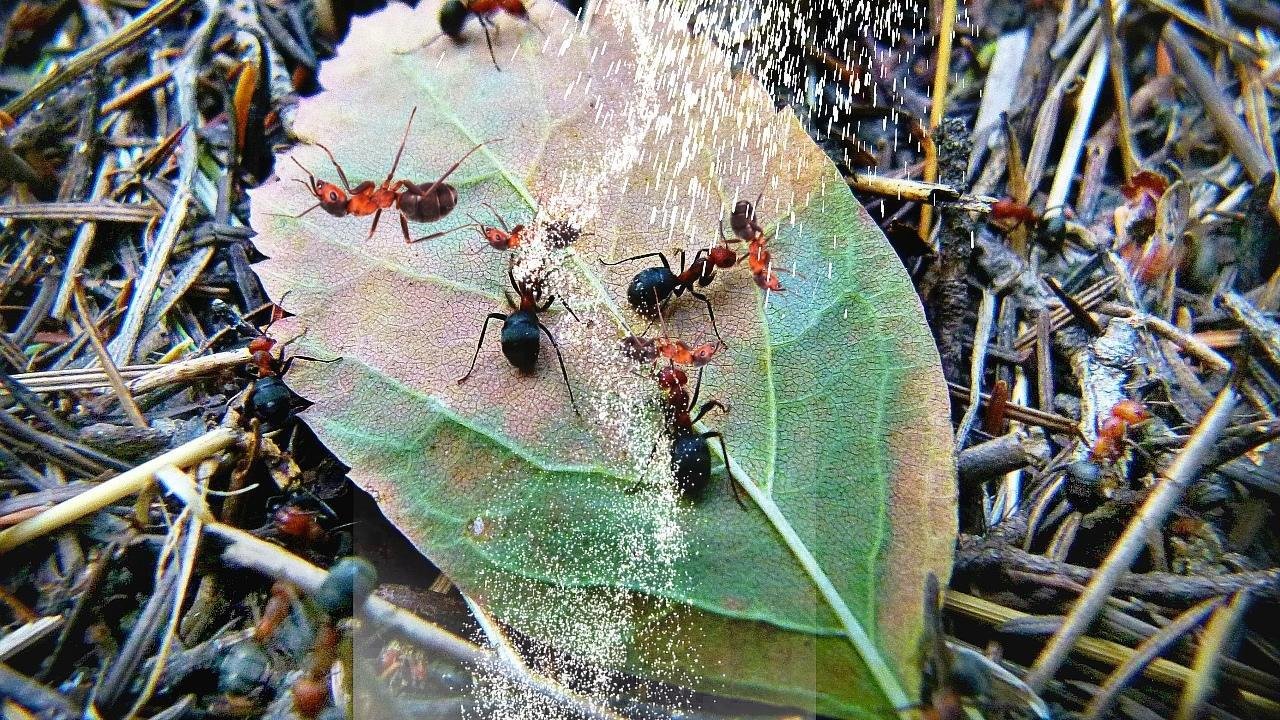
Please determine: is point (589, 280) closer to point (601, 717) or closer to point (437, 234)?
point (437, 234)

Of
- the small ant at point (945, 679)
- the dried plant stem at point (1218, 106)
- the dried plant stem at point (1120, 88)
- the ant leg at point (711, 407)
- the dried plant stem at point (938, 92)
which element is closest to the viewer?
the small ant at point (945, 679)

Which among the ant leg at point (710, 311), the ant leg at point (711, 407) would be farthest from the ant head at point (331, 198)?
the ant leg at point (711, 407)

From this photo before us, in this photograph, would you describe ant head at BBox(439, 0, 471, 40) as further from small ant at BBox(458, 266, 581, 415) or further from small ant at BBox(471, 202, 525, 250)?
small ant at BBox(458, 266, 581, 415)

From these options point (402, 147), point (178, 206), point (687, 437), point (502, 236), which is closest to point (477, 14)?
point (402, 147)

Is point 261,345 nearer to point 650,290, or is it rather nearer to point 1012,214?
point 650,290

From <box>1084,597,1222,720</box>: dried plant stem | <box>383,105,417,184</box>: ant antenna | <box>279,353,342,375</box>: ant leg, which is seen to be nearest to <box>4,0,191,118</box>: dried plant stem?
<box>383,105,417,184</box>: ant antenna

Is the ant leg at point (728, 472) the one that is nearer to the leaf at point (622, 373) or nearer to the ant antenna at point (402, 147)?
the leaf at point (622, 373)
